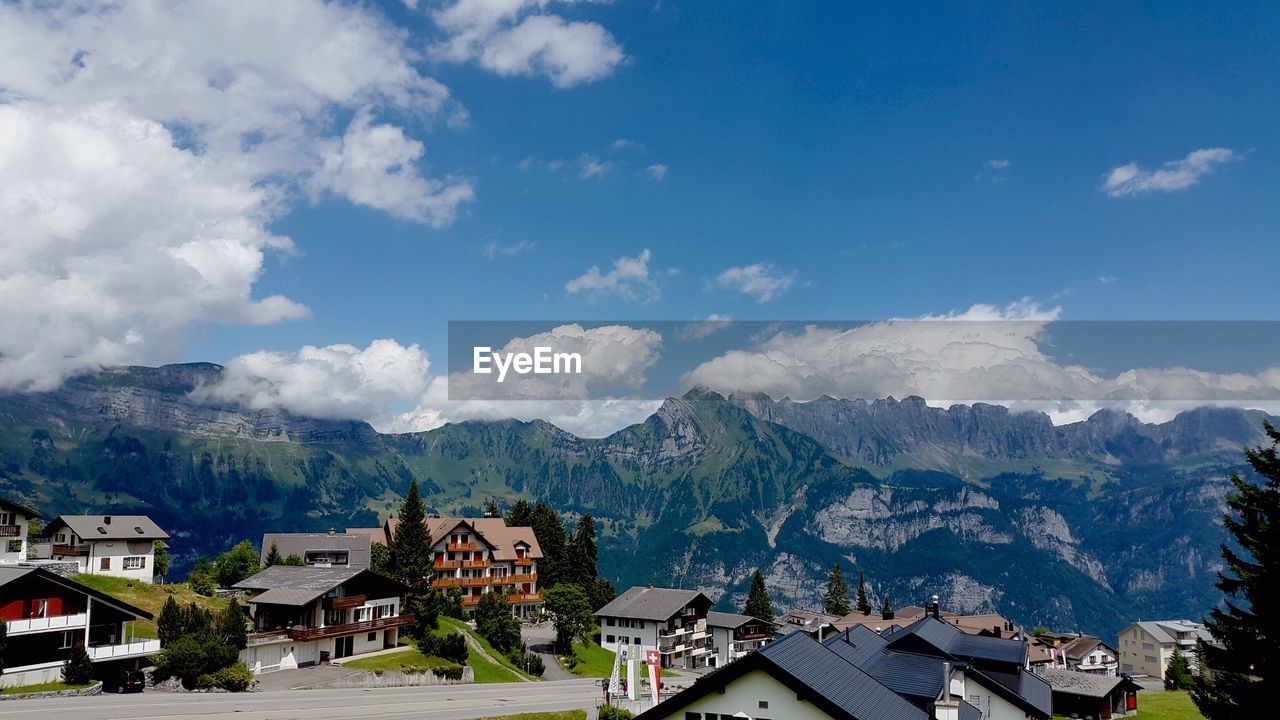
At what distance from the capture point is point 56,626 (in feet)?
192

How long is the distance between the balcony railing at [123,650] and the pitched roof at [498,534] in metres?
71.1

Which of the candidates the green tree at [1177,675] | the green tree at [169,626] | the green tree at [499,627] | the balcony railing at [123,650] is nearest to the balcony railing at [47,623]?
the balcony railing at [123,650]

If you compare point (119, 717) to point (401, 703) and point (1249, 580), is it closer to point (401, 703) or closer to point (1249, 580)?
point (401, 703)

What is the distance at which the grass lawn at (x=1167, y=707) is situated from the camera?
75.7 metres

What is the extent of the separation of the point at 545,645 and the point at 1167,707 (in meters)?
66.8

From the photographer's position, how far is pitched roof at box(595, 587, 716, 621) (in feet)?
371

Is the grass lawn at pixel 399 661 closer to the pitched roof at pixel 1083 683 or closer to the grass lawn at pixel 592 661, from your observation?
the grass lawn at pixel 592 661

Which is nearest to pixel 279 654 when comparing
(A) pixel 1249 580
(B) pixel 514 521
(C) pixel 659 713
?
(C) pixel 659 713

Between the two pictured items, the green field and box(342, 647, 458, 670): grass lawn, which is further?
the green field

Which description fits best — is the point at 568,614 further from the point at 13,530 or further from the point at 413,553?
the point at 13,530

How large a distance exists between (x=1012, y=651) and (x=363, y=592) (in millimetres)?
55801

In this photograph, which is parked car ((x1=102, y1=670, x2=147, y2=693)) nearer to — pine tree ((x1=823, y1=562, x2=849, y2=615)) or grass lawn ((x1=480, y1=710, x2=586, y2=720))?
grass lawn ((x1=480, y1=710, x2=586, y2=720))

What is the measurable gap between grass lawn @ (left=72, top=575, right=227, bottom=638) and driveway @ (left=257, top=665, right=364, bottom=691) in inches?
554

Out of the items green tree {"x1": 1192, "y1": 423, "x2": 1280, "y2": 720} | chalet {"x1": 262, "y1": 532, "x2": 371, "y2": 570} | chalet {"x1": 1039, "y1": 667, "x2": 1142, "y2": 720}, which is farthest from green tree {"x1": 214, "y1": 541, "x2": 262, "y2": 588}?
green tree {"x1": 1192, "y1": 423, "x2": 1280, "y2": 720}
